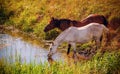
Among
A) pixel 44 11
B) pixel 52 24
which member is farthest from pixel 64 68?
pixel 44 11

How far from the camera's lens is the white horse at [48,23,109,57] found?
8375 millimetres

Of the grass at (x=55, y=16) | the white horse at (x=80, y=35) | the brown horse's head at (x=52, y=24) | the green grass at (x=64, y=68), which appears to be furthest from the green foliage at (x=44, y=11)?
the green grass at (x=64, y=68)

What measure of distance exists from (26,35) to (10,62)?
3991 millimetres

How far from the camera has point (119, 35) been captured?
9172mm

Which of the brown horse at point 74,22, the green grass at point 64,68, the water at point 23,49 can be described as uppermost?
the brown horse at point 74,22

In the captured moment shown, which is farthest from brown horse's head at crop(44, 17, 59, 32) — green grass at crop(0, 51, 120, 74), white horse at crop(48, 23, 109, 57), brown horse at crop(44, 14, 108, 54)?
green grass at crop(0, 51, 120, 74)

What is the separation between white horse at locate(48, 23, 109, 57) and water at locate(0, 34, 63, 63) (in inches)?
11.1

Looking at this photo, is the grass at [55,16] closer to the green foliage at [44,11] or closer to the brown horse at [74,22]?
the green foliage at [44,11]

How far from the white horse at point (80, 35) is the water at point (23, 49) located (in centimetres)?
28

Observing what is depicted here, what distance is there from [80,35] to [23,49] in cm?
130

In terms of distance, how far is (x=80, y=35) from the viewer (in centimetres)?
846

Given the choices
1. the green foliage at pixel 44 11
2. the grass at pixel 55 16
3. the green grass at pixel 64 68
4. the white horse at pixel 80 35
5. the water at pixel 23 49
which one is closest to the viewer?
the green grass at pixel 64 68

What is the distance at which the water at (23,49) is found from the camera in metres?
8.12

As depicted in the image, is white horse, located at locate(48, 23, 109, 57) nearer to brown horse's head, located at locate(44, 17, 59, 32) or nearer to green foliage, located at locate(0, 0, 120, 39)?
brown horse's head, located at locate(44, 17, 59, 32)
